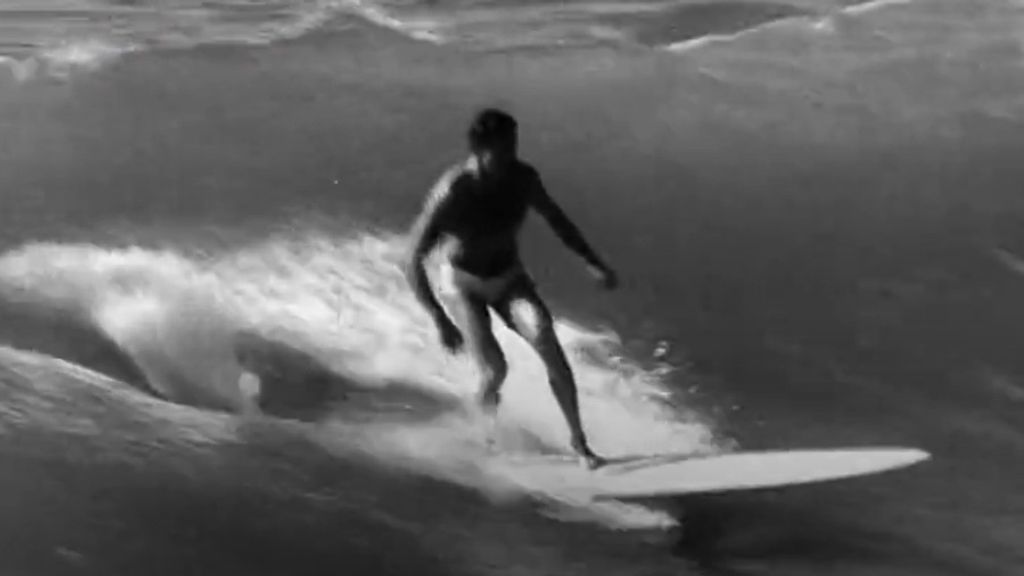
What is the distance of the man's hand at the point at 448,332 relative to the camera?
1035 mm

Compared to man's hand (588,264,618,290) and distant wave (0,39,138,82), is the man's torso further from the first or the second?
distant wave (0,39,138,82)

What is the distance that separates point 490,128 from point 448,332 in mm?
190

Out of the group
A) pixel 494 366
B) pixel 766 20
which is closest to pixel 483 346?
pixel 494 366

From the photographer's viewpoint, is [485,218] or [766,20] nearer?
[485,218]

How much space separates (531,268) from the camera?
1058 mm

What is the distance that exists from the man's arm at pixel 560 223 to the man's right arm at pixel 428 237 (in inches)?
3.1

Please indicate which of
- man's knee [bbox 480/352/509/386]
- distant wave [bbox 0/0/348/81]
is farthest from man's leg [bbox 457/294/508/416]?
distant wave [bbox 0/0/348/81]

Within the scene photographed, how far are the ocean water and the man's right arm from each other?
0.02 metres

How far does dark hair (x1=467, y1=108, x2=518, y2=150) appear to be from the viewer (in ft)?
3.44

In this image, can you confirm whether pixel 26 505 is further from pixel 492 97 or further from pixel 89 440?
pixel 492 97

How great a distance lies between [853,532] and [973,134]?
410 millimetres

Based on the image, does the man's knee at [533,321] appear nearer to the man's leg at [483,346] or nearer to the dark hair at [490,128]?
the man's leg at [483,346]

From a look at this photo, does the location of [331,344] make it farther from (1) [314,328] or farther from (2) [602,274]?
(2) [602,274]

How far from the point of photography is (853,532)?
1028 millimetres
